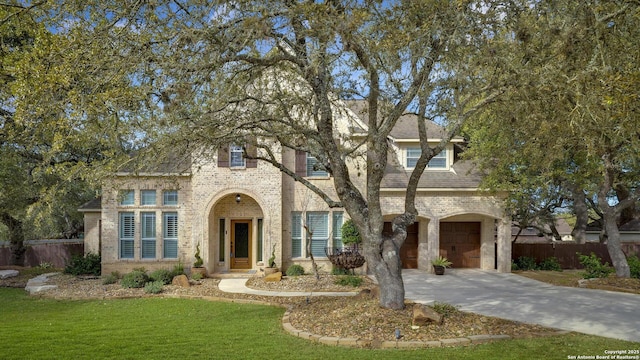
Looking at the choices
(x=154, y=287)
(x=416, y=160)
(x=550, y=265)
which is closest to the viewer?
(x=154, y=287)

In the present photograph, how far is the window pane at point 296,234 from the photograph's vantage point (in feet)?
61.0

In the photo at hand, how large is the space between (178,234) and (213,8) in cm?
1236

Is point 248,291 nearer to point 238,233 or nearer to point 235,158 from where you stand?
point 238,233

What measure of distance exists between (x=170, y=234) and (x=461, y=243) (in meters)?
12.7

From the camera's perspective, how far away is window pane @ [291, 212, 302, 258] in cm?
1859

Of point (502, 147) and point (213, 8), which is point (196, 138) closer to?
point (213, 8)

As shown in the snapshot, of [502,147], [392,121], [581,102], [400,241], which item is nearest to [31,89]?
[392,121]

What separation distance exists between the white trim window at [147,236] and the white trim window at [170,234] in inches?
15.8

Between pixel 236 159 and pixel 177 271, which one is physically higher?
pixel 236 159

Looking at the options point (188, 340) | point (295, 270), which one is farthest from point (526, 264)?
point (188, 340)

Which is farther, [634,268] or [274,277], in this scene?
[634,268]

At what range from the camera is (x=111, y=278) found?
16.4 m

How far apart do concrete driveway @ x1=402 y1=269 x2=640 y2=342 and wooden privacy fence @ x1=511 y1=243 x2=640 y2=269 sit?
4.30 m

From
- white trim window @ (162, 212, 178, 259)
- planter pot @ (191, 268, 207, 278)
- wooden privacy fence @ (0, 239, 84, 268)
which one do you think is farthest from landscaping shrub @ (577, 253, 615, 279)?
wooden privacy fence @ (0, 239, 84, 268)
